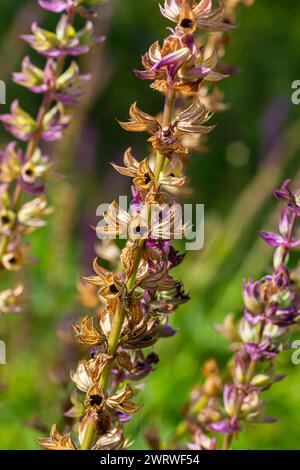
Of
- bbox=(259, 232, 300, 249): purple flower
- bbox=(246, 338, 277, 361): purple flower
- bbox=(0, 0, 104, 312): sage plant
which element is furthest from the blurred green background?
bbox=(259, 232, 300, 249): purple flower

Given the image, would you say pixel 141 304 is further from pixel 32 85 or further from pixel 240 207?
pixel 240 207

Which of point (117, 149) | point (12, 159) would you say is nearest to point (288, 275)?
point (12, 159)

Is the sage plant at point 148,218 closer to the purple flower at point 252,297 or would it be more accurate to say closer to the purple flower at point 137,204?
the purple flower at point 137,204

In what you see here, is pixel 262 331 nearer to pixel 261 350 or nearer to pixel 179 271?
pixel 261 350

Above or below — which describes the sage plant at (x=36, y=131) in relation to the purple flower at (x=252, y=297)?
above

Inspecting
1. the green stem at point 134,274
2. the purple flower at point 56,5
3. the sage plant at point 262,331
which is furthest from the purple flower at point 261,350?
the purple flower at point 56,5
